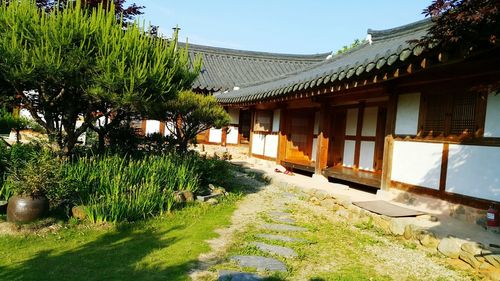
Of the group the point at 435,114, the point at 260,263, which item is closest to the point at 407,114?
the point at 435,114

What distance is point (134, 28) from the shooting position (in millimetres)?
6180

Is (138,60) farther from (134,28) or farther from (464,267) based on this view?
(464,267)

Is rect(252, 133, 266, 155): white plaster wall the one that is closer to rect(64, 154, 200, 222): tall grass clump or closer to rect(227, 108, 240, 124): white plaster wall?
rect(227, 108, 240, 124): white plaster wall

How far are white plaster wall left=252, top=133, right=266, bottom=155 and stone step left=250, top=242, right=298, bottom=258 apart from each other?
9481mm

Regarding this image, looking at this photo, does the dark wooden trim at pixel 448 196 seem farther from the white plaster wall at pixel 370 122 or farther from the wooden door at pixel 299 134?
the wooden door at pixel 299 134

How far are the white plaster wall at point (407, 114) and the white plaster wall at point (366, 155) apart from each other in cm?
222

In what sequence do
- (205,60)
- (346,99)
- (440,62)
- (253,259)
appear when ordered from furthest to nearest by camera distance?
(205,60) → (346,99) → (440,62) → (253,259)

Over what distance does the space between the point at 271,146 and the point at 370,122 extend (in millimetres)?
4621

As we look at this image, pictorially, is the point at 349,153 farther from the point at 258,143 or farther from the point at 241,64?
the point at 241,64

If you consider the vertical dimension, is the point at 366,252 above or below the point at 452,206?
below

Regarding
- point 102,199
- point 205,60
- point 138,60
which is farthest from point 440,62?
point 205,60

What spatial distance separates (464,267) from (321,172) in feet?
19.0

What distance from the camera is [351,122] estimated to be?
412 inches

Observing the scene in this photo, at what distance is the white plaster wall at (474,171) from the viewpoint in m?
5.36
